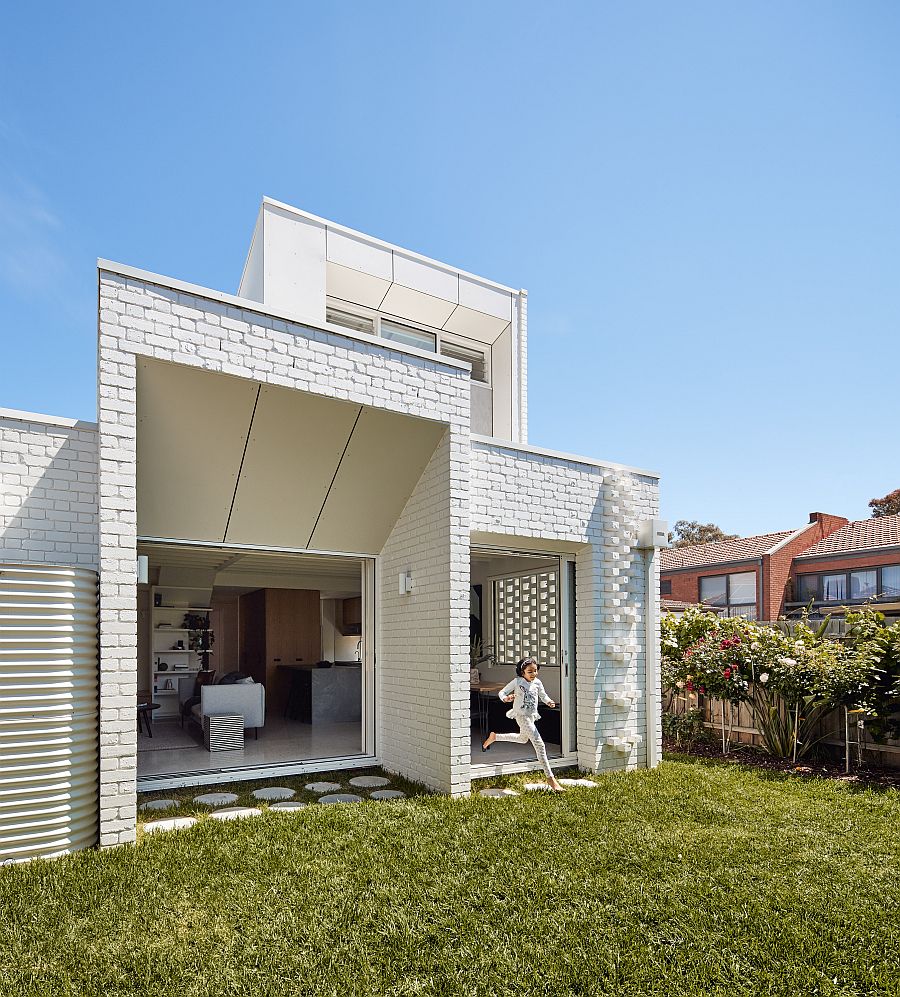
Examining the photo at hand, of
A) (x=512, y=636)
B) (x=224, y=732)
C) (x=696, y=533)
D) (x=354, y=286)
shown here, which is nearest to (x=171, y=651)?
(x=224, y=732)

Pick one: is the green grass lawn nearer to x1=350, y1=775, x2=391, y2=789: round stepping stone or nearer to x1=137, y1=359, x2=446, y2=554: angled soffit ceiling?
x1=350, y1=775, x2=391, y2=789: round stepping stone

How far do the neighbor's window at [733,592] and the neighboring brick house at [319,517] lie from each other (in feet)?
59.7

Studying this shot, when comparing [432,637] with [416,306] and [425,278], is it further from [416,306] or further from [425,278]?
[425,278]

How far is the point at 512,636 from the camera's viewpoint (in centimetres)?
1208

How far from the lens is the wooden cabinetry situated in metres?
14.6

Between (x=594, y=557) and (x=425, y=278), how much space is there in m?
4.96

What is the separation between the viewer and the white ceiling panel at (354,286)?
10.1 meters

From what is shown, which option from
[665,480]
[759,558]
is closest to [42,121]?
[665,480]

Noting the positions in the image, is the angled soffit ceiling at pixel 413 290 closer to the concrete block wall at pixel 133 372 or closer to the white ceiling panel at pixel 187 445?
the concrete block wall at pixel 133 372

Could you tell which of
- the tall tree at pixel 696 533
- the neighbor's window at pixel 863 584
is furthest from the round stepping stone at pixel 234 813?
the tall tree at pixel 696 533

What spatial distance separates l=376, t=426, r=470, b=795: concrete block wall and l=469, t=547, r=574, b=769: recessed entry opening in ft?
4.40

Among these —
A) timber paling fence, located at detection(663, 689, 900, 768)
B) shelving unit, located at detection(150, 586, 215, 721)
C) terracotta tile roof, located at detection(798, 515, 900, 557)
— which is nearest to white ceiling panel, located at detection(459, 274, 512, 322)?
timber paling fence, located at detection(663, 689, 900, 768)

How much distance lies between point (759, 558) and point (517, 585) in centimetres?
1808

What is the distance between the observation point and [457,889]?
15.5 ft
